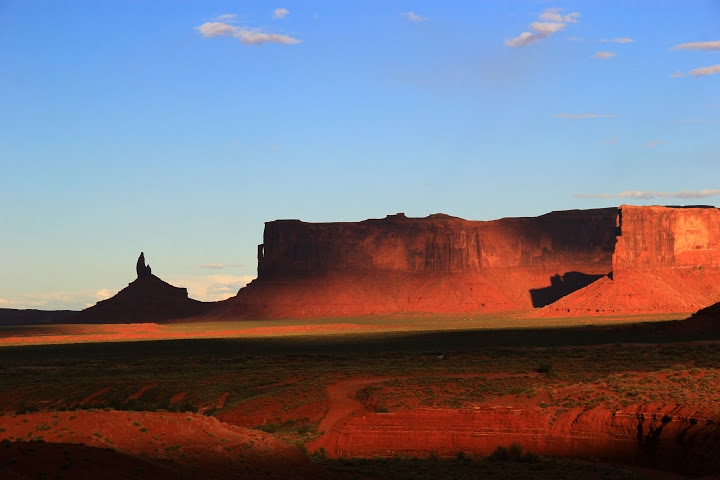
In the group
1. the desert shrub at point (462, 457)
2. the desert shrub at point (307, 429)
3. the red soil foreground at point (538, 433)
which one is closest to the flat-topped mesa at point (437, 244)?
the red soil foreground at point (538, 433)

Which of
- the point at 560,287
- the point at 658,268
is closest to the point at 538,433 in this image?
the point at 658,268

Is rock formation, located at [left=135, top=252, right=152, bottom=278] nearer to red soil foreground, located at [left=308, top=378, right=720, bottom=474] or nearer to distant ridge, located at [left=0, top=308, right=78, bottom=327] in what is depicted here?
distant ridge, located at [left=0, top=308, right=78, bottom=327]

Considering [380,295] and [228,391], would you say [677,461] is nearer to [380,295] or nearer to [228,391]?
[228,391]

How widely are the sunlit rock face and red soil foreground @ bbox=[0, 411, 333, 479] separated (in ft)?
397

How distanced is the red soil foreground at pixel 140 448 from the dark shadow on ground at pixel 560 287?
128 meters

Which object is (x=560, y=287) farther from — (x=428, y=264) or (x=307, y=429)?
(x=307, y=429)

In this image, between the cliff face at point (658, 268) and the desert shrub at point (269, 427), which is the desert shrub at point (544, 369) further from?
the cliff face at point (658, 268)

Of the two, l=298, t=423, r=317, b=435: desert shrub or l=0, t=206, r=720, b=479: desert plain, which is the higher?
l=0, t=206, r=720, b=479: desert plain

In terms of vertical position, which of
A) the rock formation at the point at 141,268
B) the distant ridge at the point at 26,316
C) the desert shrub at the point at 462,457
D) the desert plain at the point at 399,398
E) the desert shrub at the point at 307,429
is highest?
the rock formation at the point at 141,268

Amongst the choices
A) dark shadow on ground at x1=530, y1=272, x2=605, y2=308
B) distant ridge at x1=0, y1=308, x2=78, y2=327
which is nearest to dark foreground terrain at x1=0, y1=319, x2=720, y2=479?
dark shadow on ground at x1=530, y1=272, x2=605, y2=308

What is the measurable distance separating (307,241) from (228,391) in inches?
4918

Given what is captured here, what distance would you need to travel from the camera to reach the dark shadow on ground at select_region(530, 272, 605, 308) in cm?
15138

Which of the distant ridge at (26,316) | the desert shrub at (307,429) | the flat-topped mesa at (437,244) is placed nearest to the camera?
the desert shrub at (307,429)

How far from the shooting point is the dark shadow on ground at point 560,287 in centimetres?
15138
